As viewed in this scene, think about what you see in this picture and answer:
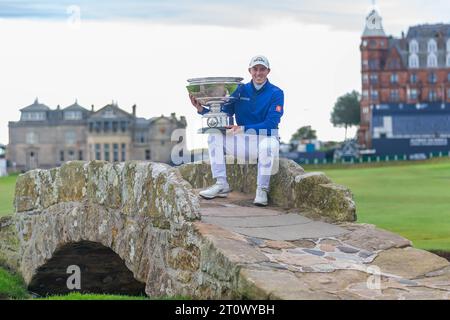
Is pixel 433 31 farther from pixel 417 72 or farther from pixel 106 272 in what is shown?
pixel 106 272

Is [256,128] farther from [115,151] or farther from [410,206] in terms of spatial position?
[115,151]

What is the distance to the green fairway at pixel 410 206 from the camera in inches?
870

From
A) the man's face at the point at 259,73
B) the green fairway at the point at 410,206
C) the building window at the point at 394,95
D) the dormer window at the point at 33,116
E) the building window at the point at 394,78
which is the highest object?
the building window at the point at 394,78

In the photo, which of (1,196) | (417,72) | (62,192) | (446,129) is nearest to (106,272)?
(62,192)

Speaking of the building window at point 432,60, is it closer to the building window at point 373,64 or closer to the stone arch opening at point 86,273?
the building window at point 373,64

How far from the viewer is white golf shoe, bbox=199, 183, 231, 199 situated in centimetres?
1583

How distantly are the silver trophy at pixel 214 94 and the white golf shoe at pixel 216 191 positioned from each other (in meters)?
1.00

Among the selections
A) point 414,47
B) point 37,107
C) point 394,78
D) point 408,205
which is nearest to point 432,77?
point 414,47

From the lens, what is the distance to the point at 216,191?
15891mm

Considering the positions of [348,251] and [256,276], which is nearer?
[256,276]

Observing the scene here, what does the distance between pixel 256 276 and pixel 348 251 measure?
2.53 metres

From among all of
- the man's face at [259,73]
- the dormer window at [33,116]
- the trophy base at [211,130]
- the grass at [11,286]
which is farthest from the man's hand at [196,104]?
the dormer window at [33,116]

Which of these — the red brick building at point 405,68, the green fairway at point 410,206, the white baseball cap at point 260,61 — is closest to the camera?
the white baseball cap at point 260,61

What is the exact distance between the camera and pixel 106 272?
18031 mm
